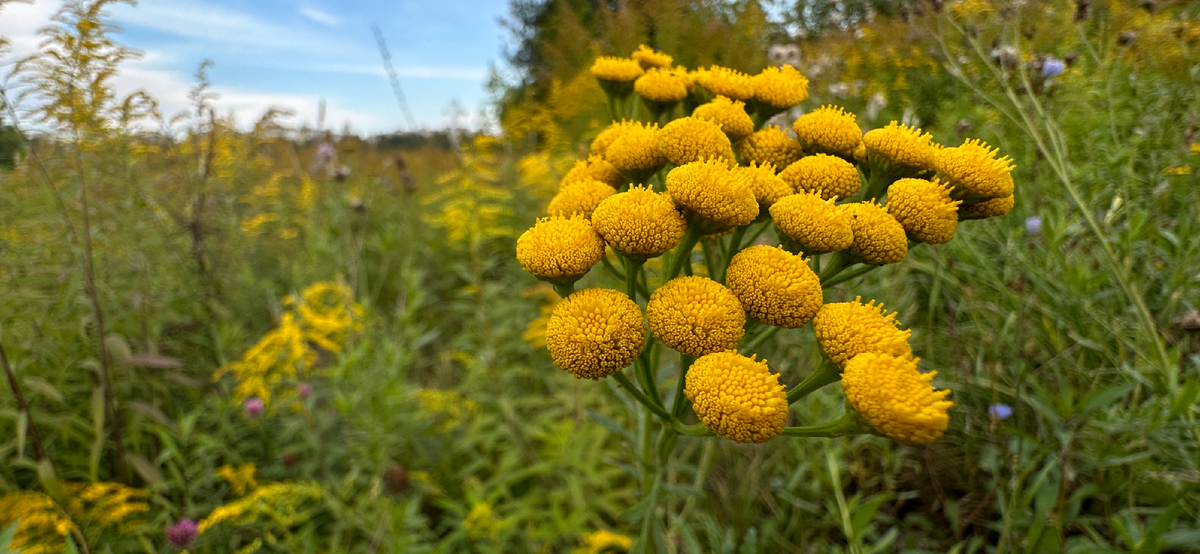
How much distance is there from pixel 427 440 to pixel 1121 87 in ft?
14.6

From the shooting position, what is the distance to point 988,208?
53.5 inches

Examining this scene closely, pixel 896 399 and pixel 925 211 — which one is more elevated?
pixel 925 211

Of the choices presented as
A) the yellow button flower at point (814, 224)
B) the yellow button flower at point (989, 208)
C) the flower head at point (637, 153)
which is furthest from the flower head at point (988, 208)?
the flower head at point (637, 153)

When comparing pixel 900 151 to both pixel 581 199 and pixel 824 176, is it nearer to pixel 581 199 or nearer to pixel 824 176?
pixel 824 176

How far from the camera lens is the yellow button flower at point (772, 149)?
4.92ft

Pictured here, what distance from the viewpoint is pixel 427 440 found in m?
2.79

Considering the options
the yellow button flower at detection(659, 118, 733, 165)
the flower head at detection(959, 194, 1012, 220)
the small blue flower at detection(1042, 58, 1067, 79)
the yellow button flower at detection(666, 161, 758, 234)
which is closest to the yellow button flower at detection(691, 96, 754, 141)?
the yellow button flower at detection(659, 118, 733, 165)

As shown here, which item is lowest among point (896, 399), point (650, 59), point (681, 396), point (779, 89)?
point (681, 396)

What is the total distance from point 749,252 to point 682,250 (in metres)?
0.17

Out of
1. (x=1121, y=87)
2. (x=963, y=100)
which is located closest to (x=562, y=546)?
(x=1121, y=87)

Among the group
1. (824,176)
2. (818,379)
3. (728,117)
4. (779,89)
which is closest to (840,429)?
(818,379)

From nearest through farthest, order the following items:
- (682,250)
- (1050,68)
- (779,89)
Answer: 1. (682,250)
2. (779,89)
3. (1050,68)

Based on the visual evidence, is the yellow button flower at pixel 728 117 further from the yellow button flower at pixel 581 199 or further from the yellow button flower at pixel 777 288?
the yellow button flower at pixel 777 288

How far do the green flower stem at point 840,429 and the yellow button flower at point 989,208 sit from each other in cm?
70
